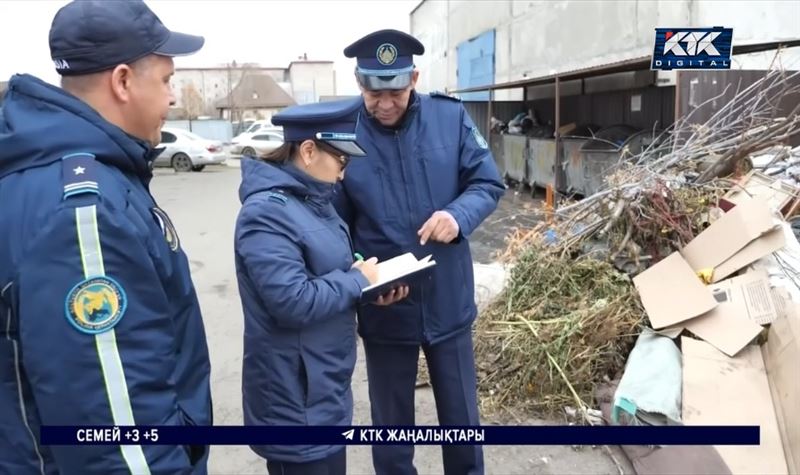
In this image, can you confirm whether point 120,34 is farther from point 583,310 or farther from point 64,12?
point 583,310

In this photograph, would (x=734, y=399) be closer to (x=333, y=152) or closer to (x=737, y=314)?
(x=737, y=314)

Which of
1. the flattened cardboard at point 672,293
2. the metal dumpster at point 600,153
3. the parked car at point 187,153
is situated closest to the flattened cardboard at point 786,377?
the flattened cardboard at point 672,293

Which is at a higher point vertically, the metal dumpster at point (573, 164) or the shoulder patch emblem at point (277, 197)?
the shoulder patch emblem at point (277, 197)

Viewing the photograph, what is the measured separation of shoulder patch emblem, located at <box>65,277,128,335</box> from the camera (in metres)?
1.13

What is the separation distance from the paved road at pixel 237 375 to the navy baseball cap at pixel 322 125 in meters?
1.98

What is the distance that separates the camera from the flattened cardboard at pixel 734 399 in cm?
294

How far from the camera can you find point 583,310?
414cm

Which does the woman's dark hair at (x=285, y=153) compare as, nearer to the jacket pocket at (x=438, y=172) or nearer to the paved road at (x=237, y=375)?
the jacket pocket at (x=438, y=172)

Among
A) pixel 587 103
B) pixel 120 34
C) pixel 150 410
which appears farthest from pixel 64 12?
pixel 587 103

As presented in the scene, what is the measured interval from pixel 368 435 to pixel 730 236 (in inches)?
119

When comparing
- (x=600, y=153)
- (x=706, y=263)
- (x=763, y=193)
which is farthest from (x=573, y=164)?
(x=706, y=263)

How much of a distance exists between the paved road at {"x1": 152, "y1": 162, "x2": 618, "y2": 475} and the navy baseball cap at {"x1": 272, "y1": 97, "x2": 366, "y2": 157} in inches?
77.9

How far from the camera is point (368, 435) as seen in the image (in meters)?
2.33

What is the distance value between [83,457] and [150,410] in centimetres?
14
